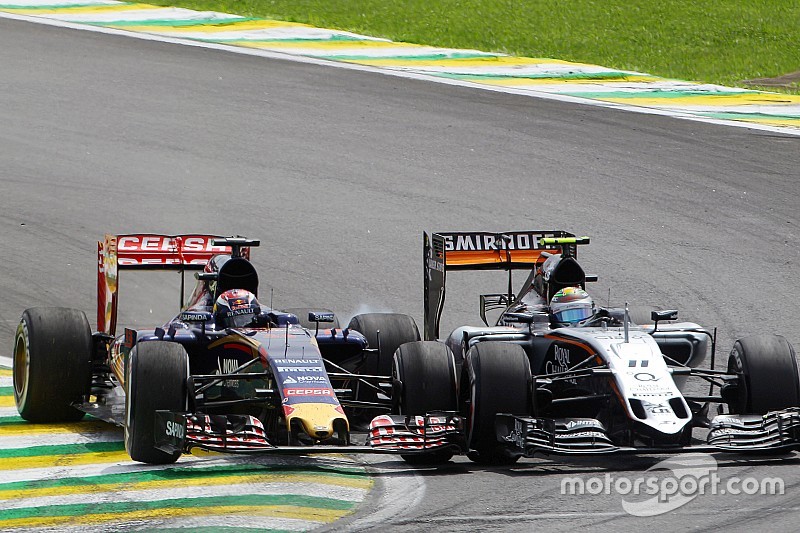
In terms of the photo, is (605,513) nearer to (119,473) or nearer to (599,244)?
(119,473)

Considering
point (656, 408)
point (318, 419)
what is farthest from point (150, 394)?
point (656, 408)

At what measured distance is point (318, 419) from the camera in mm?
9508

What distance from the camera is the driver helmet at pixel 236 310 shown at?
1108 centimetres

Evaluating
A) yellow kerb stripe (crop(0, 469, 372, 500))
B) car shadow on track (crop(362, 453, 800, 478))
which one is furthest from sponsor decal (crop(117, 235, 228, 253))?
car shadow on track (crop(362, 453, 800, 478))

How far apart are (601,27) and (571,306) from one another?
56.7 feet

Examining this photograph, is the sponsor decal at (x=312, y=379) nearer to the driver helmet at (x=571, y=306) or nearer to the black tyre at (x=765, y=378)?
the driver helmet at (x=571, y=306)

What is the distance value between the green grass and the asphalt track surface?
11.5 feet

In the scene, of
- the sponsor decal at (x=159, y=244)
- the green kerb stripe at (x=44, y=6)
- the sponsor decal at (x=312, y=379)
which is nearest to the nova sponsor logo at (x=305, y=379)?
the sponsor decal at (x=312, y=379)

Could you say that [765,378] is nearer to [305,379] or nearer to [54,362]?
[305,379]

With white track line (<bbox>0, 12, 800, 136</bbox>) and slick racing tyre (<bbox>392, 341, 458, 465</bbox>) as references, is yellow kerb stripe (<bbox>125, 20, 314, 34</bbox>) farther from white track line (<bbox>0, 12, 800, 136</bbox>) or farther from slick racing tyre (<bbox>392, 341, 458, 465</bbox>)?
slick racing tyre (<bbox>392, 341, 458, 465</bbox>)

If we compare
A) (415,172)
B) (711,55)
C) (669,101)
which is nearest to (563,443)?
(415,172)

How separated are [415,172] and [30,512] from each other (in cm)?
1117

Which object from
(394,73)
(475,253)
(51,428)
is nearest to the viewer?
(51,428)

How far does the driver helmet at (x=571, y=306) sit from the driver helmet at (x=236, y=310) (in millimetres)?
2286
